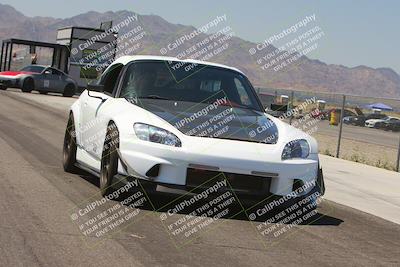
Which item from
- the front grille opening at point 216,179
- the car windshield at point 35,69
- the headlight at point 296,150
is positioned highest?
the headlight at point 296,150

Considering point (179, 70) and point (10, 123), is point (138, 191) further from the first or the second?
point (10, 123)

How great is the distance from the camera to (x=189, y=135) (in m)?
6.43

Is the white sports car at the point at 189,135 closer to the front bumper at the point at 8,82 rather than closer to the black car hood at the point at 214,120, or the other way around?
the black car hood at the point at 214,120

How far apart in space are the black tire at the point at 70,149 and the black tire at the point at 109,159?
4.95ft

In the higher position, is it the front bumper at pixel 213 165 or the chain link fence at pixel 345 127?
the front bumper at pixel 213 165

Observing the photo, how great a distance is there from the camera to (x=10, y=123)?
50.2ft

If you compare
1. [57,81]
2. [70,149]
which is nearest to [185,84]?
[70,149]

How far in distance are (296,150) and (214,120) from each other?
86cm

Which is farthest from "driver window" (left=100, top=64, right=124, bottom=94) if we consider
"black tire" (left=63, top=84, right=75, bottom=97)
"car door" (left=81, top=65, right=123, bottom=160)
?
"black tire" (left=63, top=84, right=75, bottom=97)

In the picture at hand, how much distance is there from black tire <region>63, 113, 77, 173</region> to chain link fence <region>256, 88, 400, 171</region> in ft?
19.7

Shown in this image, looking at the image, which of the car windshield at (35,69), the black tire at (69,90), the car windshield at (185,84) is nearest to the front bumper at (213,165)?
the car windshield at (185,84)

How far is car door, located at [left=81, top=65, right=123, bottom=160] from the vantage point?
735cm

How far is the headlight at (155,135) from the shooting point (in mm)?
6344

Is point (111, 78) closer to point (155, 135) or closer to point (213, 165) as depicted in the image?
point (155, 135)
